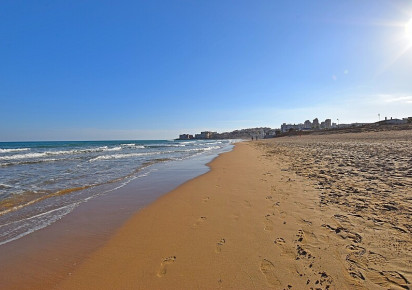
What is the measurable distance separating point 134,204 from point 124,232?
1.88m

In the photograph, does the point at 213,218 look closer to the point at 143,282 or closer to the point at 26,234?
the point at 143,282

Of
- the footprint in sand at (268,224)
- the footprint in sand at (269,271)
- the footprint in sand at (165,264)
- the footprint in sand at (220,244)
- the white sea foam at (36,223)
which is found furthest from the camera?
the white sea foam at (36,223)

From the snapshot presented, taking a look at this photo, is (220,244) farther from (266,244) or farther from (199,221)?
(199,221)

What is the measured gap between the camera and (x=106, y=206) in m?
5.70

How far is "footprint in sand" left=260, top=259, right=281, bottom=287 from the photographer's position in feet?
7.73

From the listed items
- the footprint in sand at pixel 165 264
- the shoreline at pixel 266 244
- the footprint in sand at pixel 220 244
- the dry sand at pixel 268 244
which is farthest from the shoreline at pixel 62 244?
the footprint in sand at pixel 220 244

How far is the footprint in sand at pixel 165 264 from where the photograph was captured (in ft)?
8.64

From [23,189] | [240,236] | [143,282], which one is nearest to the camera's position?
[143,282]

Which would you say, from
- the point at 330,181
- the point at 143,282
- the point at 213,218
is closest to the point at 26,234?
the point at 143,282

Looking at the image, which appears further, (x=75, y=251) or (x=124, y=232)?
(x=124, y=232)

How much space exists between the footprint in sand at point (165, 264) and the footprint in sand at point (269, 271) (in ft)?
3.93

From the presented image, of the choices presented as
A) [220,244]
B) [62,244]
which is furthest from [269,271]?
[62,244]

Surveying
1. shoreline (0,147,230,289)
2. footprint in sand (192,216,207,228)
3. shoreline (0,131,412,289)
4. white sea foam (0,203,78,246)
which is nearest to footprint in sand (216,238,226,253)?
shoreline (0,131,412,289)

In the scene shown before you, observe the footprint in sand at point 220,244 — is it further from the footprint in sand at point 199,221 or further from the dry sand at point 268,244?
the footprint in sand at point 199,221
